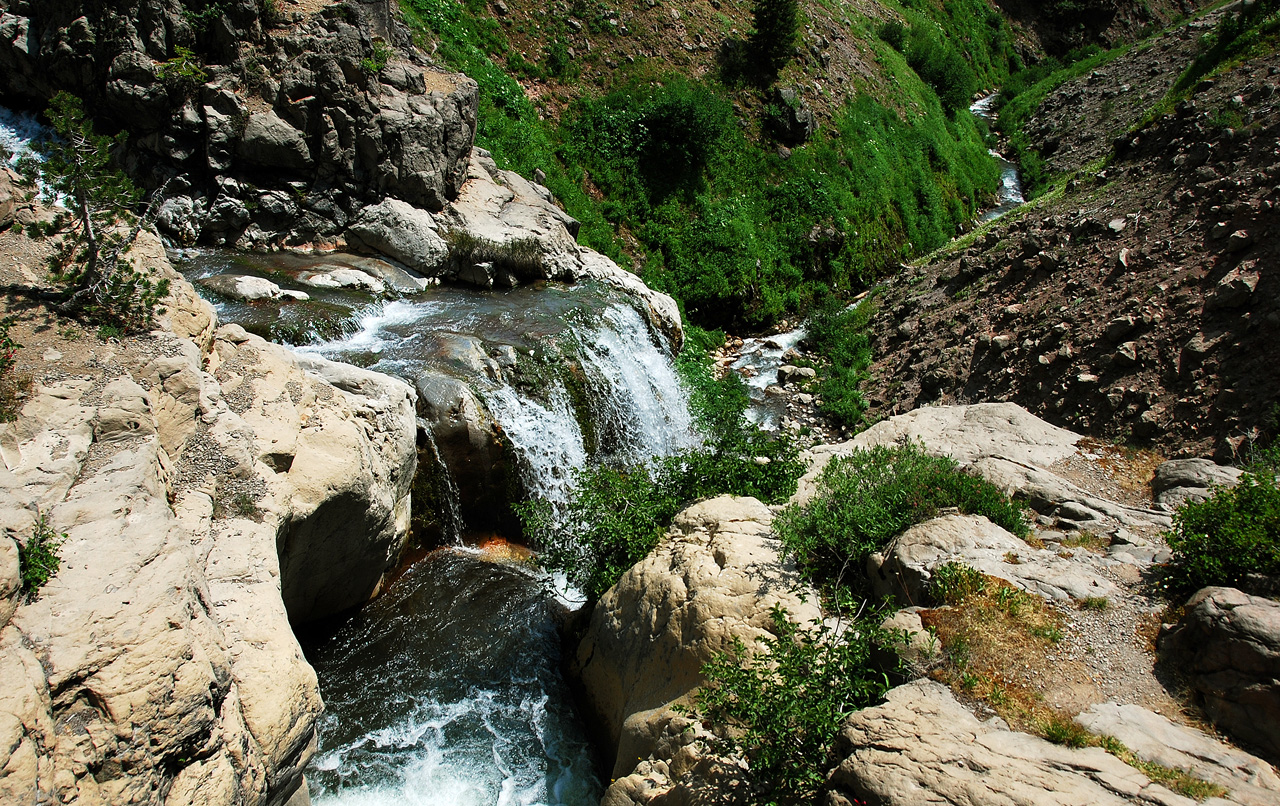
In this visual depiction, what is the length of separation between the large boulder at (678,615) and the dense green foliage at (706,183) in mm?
12545

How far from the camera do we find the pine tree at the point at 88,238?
611 cm

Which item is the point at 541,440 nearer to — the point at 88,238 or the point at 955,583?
the point at 88,238

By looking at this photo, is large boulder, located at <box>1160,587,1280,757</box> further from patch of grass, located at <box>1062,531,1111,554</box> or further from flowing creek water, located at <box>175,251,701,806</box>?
flowing creek water, located at <box>175,251,701,806</box>

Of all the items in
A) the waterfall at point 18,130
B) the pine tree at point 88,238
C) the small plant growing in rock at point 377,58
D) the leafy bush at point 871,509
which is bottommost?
the leafy bush at point 871,509

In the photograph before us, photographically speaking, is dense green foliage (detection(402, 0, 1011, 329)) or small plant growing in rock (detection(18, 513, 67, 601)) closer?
small plant growing in rock (detection(18, 513, 67, 601))

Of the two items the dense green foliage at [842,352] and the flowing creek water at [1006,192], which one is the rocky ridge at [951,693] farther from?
the flowing creek water at [1006,192]

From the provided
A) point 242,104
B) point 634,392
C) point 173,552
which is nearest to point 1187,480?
point 634,392

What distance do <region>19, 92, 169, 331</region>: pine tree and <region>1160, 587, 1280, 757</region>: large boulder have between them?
930 centimetres

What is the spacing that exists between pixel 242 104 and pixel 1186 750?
56.5 ft

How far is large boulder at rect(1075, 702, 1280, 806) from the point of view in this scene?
379 centimetres

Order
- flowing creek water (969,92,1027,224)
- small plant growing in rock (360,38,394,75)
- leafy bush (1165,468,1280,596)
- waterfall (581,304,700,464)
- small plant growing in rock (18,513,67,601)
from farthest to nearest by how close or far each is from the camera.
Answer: flowing creek water (969,92,1027,224) < small plant growing in rock (360,38,394,75) < waterfall (581,304,700,464) < leafy bush (1165,468,1280,596) < small plant growing in rock (18,513,67,601)

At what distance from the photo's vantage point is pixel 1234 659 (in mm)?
4465

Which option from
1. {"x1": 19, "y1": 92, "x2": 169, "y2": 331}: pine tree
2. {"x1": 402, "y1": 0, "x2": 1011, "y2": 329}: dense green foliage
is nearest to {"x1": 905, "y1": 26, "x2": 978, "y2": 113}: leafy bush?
{"x1": 402, "y1": 0, "x2": 1011, "y2": 329}: dense green foliage

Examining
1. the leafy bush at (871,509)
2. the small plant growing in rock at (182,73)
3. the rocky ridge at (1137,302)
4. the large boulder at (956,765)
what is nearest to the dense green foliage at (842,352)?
the rocky ridge at (1137,302)
